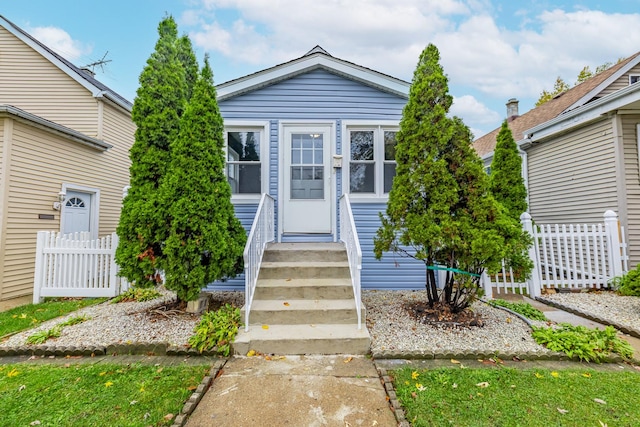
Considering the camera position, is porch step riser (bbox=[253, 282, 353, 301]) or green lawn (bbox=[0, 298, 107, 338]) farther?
green lawn (bbox=[0, 298, 107, 338])

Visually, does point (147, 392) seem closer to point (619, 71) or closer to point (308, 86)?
point (308, 86)

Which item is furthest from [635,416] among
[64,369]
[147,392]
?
[64,369]

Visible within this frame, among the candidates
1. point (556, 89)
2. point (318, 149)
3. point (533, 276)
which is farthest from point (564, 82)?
point (318, 149)

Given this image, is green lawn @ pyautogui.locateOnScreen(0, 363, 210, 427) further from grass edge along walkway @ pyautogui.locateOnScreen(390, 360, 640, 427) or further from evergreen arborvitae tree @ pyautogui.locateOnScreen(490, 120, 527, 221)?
evergreen arborvitae tree @ pyautogui.locateOnScreen(490, 120, 527, 221)

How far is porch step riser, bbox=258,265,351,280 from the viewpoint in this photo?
422 cm

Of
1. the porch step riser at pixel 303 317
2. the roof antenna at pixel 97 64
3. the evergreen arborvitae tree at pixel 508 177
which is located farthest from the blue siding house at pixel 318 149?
the roof antenna at pixel 97 64

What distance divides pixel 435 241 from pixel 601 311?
3.03 metres

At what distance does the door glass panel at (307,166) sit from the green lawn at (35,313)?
4182mm

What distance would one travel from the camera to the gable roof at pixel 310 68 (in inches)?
Answer: 216

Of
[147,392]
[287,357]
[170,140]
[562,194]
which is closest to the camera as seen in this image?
[147,392]

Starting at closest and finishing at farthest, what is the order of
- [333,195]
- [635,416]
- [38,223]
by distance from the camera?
[635,416]
[333,195]
[38,223]

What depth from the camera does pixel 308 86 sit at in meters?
5.69

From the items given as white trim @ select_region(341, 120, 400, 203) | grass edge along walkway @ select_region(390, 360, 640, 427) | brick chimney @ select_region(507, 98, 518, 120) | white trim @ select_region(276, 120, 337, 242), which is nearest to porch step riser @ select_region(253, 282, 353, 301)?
grass edge along walkway @ select_region(390, 360, 640, 427)

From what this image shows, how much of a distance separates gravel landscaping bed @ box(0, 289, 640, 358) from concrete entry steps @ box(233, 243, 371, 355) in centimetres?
41
